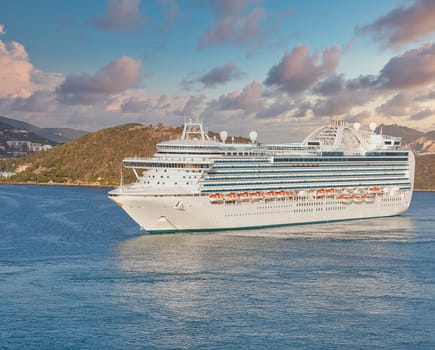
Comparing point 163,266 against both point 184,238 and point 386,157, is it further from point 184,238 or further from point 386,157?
point 386,157

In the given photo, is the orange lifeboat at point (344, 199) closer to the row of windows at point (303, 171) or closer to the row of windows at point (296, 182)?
the row of windows at point (296, 182)

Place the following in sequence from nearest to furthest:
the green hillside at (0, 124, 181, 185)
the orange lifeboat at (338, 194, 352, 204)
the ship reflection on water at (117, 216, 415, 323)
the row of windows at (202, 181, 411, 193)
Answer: the ship reflection on water at (117, 216, 415, 323), the row of windows at (202, 181, 411, 193), the orange lifeboat at (338, 194, 352, 204), the green hillside at (0, 124, 181, 185)

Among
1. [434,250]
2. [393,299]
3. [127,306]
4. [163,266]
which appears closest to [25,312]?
[127,306]

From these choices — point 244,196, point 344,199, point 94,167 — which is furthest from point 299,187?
point 94,167

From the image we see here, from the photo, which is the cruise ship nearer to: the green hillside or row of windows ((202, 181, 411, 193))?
row of windows ((202, 181, 411, 193))

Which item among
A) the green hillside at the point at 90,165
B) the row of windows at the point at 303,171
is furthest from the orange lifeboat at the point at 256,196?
the green hillside at the point at 90,165

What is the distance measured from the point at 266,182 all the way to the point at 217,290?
27534 millimetres

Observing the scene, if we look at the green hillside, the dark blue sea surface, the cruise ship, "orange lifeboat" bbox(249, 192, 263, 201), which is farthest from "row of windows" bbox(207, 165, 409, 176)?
the green hillside

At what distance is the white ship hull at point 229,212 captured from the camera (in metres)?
57.2

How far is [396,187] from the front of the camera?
81.8 m

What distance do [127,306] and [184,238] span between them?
20306 mm

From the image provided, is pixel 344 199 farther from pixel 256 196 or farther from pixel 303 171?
pixel 256 196

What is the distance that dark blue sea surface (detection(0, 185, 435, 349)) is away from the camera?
31.9 meters

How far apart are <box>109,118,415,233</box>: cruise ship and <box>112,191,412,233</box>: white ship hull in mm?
91
